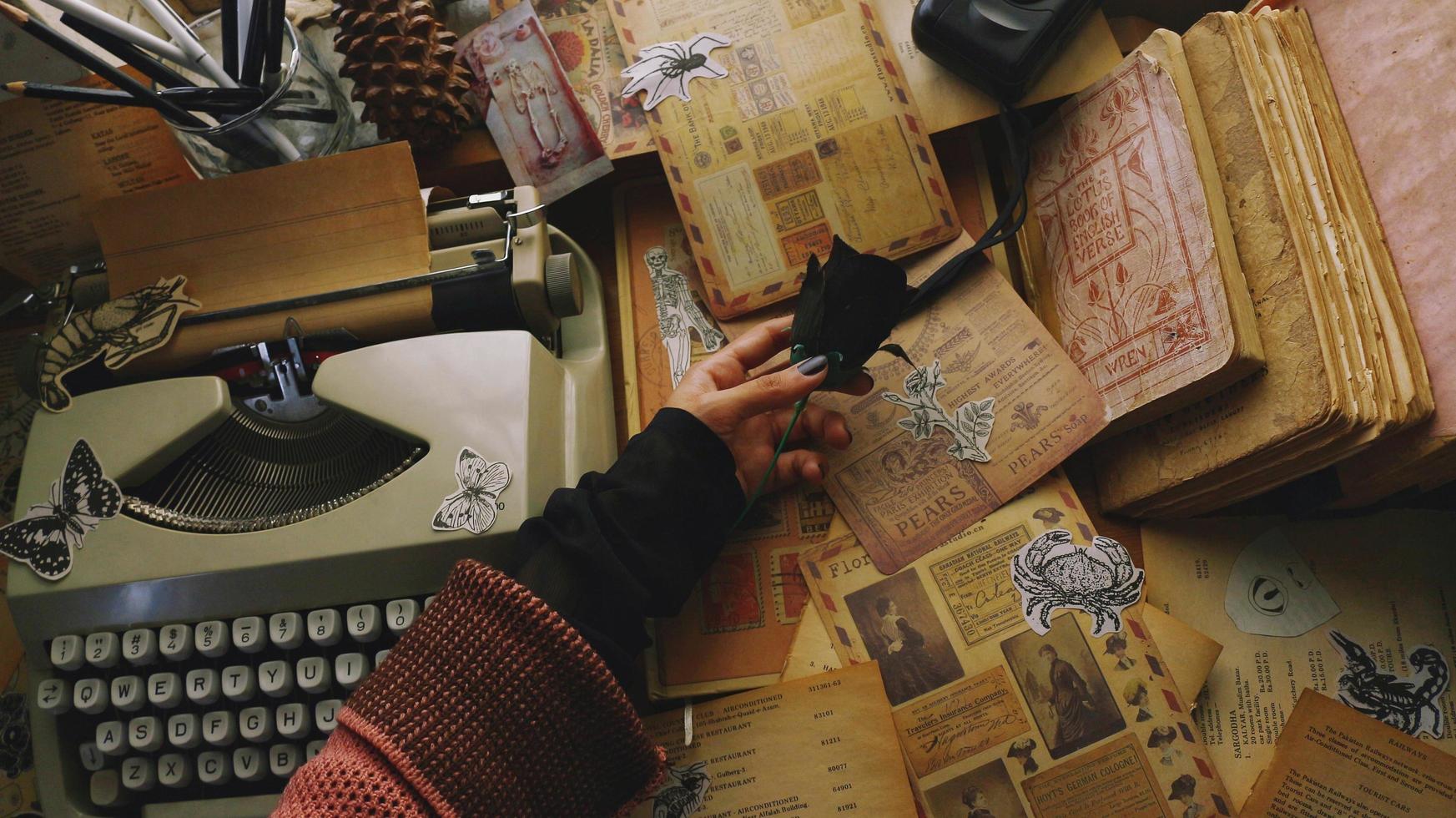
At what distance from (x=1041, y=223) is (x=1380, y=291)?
13.1 inches

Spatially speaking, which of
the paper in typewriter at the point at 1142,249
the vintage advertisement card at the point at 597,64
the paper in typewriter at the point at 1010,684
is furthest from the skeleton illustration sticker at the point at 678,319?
the paper in typewriter at the point at 1142,249

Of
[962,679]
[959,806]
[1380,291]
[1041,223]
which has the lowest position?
[959,806]

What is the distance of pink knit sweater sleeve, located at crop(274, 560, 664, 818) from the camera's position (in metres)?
0.62

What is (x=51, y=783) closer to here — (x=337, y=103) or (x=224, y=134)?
(x=224, y=134)

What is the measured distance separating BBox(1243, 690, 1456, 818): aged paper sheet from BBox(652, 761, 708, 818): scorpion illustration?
1.77 feet

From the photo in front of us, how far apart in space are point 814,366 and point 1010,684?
15.2 inches

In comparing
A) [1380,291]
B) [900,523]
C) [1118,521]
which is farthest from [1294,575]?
[900,523]

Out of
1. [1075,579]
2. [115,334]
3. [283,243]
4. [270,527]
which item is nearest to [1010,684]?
[1075,579]

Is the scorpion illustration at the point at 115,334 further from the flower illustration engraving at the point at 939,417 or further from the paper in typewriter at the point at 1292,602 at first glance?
the paper in typewriter at the point at 1292,602

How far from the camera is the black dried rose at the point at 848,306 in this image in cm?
78

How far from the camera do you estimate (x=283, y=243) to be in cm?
88

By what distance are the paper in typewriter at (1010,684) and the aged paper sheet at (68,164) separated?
909 mm

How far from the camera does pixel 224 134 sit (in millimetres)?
894

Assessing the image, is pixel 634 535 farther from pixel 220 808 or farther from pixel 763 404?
pixel 220 808
